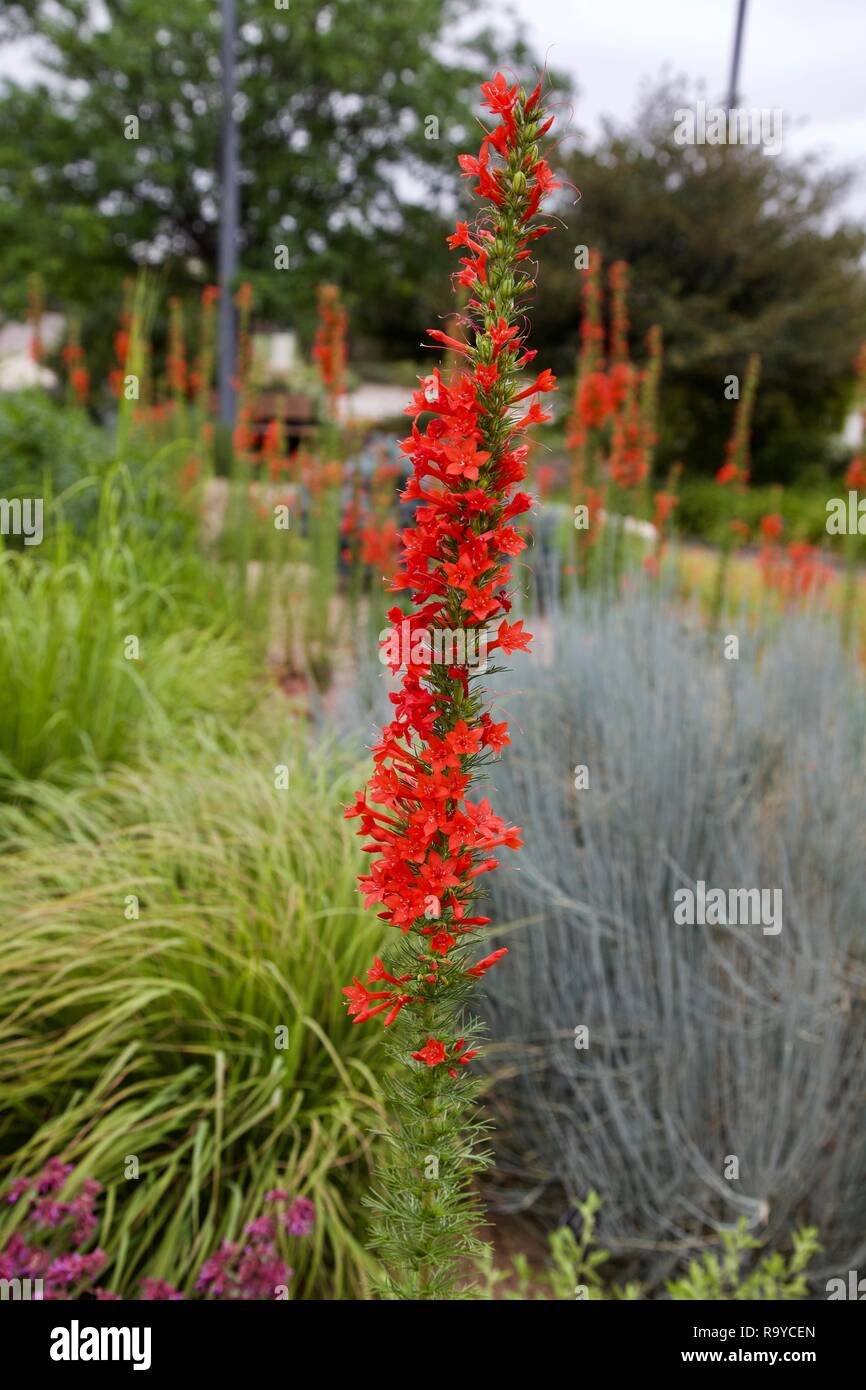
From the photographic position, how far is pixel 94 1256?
193cm

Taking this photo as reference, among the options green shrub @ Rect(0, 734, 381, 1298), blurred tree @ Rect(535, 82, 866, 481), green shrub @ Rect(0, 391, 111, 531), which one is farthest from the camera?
blurred tree @ Rect(535, 82, 866, 481)

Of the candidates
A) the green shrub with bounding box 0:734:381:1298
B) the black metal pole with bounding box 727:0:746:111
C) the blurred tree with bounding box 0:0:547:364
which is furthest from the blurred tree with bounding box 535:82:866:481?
the green shrub with bounding box 0:734:381:1298

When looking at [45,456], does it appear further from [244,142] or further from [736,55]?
[244,142]

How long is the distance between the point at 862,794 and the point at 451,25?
23.9 m

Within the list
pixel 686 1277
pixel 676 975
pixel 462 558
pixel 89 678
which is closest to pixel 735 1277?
pixel 686 1277

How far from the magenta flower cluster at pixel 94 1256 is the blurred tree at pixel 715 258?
18.5 metres

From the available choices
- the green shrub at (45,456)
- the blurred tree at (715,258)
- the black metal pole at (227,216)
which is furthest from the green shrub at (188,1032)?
the blurred tree at (715,258)

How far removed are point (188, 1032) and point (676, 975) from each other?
1190mm

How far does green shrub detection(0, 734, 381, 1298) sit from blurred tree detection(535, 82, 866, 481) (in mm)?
17680

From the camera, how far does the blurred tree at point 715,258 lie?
19359mm

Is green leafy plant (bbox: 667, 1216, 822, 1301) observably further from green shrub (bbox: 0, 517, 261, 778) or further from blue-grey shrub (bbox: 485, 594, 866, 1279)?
green shrub (bbox: 0, 517, 261, 778)

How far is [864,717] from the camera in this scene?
3518mm

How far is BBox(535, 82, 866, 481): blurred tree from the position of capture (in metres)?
19.4
